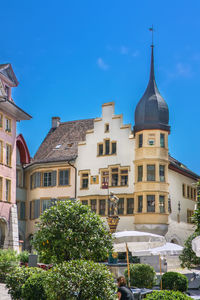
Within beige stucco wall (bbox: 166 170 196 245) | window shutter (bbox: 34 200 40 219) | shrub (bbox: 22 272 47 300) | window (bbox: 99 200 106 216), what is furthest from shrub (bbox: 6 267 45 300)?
window shutter (bbox: 34 200 40 219)

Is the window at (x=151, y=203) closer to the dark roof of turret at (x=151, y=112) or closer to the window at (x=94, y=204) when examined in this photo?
the window at (x=94, y=204)

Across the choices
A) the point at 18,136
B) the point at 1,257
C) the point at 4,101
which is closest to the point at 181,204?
the point at 18,136

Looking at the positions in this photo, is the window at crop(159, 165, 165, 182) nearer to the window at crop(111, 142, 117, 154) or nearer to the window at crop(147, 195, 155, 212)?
the window at crop(147, 195, 155, 212)

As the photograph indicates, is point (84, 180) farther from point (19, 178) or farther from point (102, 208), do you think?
point (19, 178)

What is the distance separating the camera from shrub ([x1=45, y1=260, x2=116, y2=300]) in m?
14.2

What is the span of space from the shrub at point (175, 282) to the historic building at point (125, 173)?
20466 millimetres

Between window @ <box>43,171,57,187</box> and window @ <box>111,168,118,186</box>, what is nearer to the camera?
window @ <box>111,168,118,186</box>

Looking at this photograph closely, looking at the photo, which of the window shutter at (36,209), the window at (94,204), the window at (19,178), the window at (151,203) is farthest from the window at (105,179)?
the window at (19,178)

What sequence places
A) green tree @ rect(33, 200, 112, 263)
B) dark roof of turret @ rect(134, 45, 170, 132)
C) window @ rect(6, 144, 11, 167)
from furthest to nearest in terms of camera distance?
dark roof of turret @ rect(134, 45, 170, 132) < window @ rect(6, 144, 11, 167) < green tree @ rect(33, 200, 112, 263)

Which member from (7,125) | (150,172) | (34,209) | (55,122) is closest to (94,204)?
(150,172)

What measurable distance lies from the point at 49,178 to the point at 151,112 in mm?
11782

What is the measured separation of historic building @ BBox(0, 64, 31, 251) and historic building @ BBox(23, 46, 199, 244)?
8338mm

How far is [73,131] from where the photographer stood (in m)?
54.3

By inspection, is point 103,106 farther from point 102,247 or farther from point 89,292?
point 89,292
